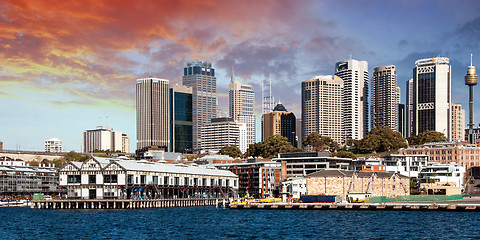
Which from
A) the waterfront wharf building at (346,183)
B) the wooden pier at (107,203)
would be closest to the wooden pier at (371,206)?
the wooden pier at (107,203)

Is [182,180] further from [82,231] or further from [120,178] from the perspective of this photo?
[82,231]

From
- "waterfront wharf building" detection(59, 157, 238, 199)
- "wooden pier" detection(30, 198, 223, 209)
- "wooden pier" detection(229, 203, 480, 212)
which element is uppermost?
"waterfront wharf building" detection(59, 157, 238, 199)

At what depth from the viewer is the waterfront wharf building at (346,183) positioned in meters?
179

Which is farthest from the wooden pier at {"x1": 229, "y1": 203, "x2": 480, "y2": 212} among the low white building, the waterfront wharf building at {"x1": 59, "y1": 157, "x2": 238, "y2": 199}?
the low white building

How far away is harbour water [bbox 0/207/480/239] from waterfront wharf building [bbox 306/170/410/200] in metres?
44.0

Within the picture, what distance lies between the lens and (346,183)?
588ft

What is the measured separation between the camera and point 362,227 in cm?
10106

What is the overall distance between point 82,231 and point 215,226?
902 inches

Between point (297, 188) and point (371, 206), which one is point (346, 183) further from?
point (371, 206)

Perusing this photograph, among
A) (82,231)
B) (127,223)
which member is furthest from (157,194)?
(82,231)

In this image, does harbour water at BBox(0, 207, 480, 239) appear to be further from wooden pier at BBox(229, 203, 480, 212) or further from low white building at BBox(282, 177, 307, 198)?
low white building at BBox(282, 177, 307, 198)

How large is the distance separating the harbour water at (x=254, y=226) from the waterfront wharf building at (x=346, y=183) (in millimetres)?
43987

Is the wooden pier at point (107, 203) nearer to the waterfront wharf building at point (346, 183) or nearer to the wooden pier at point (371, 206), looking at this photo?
the wooden pier at point (371, 206)

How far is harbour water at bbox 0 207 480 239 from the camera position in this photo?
299 feet
